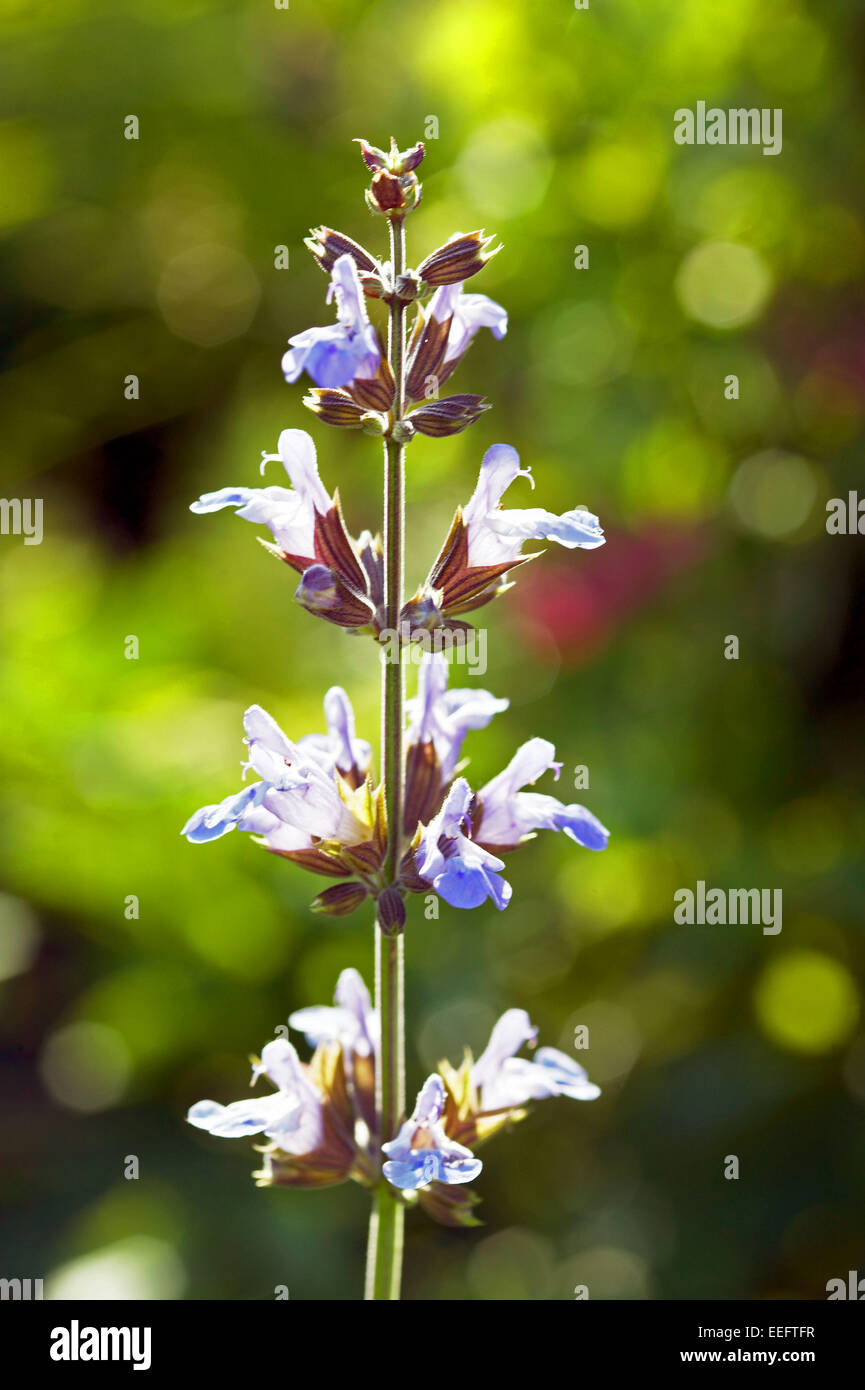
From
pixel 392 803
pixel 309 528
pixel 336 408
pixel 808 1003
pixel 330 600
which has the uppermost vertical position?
pixel 336 408

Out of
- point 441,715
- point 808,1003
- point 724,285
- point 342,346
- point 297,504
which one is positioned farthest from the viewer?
point 724,285

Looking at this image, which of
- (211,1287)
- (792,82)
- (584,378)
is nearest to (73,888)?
(211,1287)

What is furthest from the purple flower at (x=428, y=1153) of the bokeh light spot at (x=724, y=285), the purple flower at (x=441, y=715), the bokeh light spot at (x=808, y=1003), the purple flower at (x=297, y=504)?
the bokeh light spot at (x=724, y=285)

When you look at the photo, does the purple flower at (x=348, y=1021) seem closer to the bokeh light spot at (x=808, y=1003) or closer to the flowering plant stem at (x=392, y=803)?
the flowering plant stem at (x=392, y=803)

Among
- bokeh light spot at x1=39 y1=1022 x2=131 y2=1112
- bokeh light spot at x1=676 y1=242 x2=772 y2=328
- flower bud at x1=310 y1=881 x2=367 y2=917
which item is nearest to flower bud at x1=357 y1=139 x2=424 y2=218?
flower bud at x1=310 y1=881 x2=367 y2=917

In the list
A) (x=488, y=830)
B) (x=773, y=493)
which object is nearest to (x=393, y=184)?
(x=488, y=830)

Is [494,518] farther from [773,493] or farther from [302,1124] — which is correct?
[773,493]
